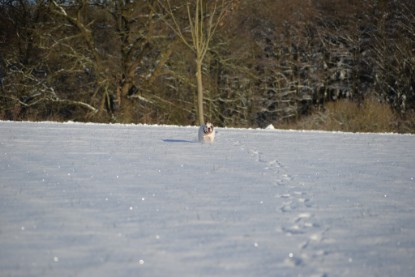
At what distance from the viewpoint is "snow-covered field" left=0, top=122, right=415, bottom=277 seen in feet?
15.5

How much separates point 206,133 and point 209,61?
18.8 metres

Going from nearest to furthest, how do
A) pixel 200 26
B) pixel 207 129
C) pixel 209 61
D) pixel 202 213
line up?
pixel 202 213 → pixel 207 129 → pixel 200 26 → pixel 209 61

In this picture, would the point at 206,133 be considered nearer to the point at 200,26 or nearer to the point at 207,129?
the point at 207,129

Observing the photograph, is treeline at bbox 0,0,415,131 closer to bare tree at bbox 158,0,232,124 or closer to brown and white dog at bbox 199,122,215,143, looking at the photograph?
bare tree at bbox 158,0,232,124

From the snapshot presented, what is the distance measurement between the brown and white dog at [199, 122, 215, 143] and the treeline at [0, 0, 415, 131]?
433 inches

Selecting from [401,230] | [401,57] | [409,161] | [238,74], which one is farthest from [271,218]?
[401,57]

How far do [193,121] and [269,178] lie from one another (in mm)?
22660

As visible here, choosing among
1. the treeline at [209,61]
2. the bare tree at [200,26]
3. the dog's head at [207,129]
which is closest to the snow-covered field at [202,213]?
the dog's head at [207,129]

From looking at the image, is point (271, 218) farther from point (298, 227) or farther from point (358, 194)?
point (358, 194)

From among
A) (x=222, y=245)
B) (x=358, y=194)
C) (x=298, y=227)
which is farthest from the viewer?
(x=358, y=194)

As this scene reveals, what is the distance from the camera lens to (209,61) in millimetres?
32344

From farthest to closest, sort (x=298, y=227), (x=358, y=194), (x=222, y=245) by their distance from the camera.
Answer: (x=358, y=194), (x=298, y=227), (x=222, y=245)

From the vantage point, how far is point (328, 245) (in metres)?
5.24

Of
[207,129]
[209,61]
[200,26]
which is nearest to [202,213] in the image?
[207,129]
